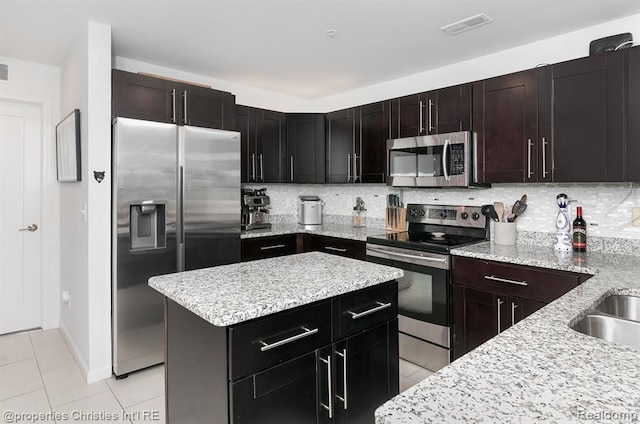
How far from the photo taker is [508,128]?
2.79 metres

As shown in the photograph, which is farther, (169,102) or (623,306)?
(169,102)

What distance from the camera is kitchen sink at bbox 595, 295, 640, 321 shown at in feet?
5.11

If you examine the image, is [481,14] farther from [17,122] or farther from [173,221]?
[17,122]

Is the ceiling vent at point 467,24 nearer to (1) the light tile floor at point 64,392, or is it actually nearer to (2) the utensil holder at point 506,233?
(2) the utensil holder at point 506,233

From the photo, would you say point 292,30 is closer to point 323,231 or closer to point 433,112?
point 433,112

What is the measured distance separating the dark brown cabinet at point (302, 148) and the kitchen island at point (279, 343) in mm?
2374

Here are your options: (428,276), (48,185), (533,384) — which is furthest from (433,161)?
(48,185)

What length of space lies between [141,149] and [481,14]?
2565mm

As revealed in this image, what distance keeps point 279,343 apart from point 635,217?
2555mm

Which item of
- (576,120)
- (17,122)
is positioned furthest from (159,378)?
(576,120)

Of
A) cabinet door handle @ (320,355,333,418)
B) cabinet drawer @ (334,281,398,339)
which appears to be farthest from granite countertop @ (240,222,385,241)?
cabinet door handle @ (320,355,333,418)

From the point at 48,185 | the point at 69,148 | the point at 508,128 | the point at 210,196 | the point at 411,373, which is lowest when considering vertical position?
the point at 411,373

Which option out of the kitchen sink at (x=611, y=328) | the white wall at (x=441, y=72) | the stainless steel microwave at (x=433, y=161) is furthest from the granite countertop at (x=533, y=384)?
the white wall at (x=441, y=72)

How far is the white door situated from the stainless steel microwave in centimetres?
342
